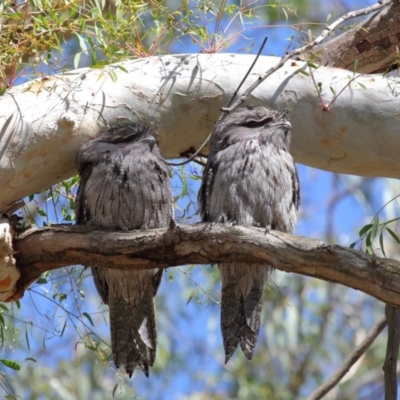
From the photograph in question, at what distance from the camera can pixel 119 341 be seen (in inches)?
158

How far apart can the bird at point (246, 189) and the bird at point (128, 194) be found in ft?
0.83

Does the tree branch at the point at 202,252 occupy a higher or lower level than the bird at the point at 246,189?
lower

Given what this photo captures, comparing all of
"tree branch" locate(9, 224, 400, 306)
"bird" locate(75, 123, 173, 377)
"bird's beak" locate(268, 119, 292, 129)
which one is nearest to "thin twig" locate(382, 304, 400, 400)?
"tree branch" locate(9, 224, 400, 306)

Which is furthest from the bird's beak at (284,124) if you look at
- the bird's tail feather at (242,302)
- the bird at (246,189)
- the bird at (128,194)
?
the bird's tail feather at (242,302)

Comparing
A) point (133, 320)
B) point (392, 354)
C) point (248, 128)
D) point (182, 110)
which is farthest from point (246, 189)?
point (392, 354)

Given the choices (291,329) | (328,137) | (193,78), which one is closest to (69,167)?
(193,78)

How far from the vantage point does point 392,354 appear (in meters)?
3.40

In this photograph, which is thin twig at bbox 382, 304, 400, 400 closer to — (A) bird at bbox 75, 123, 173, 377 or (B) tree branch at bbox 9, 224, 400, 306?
(B) tree branch at bbox 9, 224, 400, 306

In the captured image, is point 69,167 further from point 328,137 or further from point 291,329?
point 291,329

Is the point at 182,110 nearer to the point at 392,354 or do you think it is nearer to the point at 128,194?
the point at 128,194

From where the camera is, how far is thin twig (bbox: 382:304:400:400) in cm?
336

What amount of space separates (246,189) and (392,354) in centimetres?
102

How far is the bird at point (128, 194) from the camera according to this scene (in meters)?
3.86

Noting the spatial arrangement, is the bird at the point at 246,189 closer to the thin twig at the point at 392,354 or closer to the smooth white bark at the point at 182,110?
the smooth white bark at the point at 182,110
